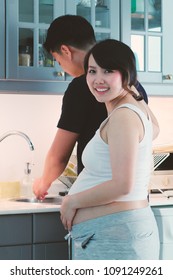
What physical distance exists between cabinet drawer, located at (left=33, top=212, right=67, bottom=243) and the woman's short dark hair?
3.07 feet

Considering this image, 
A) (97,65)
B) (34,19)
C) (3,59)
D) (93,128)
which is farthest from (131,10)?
(97,65)

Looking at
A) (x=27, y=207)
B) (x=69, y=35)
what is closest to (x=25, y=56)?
(x=69, y=35)

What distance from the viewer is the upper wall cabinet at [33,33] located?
128 inches

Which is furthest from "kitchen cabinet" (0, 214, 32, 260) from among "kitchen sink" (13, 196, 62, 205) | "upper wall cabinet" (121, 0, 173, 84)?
"upper wall cabinet" (121, 0, 173, 84)

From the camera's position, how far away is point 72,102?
2768 millimetres

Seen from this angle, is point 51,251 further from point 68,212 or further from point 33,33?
point 33,33

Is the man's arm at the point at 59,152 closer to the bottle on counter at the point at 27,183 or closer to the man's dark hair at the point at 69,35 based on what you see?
the man's dark hair at the point at 69,35

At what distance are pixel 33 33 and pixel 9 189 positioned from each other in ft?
2.69

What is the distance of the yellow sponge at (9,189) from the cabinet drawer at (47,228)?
47cm

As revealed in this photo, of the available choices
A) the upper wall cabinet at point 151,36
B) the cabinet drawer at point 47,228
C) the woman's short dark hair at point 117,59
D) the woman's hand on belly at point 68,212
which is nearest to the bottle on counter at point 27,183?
Result: the cabinet drawer at point 47,228

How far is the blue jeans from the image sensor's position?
2.29m

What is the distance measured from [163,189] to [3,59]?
3.84ft
